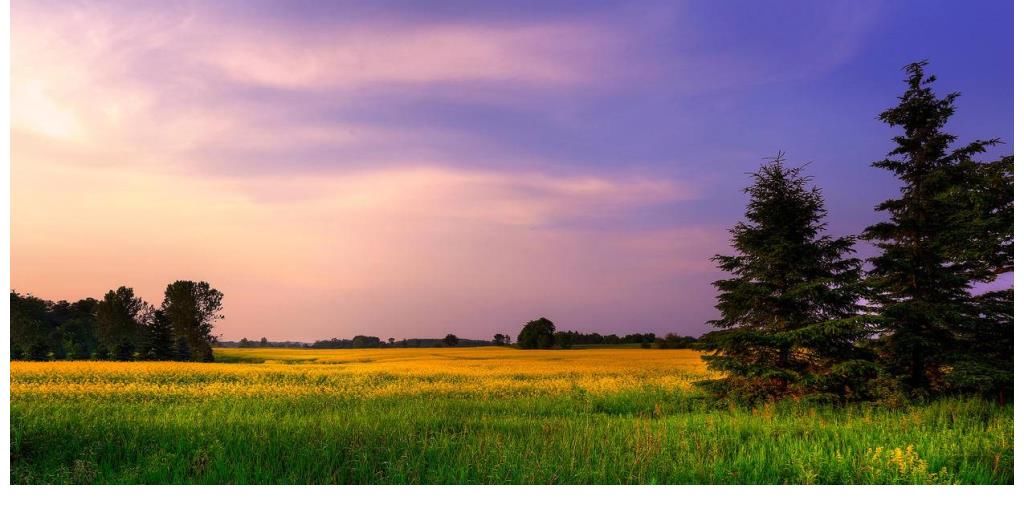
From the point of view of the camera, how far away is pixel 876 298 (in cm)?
1256

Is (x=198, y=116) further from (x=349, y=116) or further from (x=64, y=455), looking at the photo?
(x=64, y=455)

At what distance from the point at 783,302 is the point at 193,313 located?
43.7 metres

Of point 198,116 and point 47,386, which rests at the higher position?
point 198,116

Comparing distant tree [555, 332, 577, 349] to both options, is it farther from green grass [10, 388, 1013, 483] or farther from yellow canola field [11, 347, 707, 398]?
green grass [10, 388, 1013, 483]

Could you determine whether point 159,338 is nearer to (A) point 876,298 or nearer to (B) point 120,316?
(B) point 120,316

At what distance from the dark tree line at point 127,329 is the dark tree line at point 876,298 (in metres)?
40.3

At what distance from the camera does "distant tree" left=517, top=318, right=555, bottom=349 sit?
119ft

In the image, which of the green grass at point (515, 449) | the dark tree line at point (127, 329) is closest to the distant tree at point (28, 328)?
the dark tree line at point (127, 329)

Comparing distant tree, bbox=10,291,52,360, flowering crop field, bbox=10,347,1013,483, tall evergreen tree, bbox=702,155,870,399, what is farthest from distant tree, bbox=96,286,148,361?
tall evergreen tree, bbox=702,155,870,399

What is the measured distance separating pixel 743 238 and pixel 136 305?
50909 millimetres

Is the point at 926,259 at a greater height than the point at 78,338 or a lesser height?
greater

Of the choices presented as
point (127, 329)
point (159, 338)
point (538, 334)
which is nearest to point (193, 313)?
point (159, 338)
